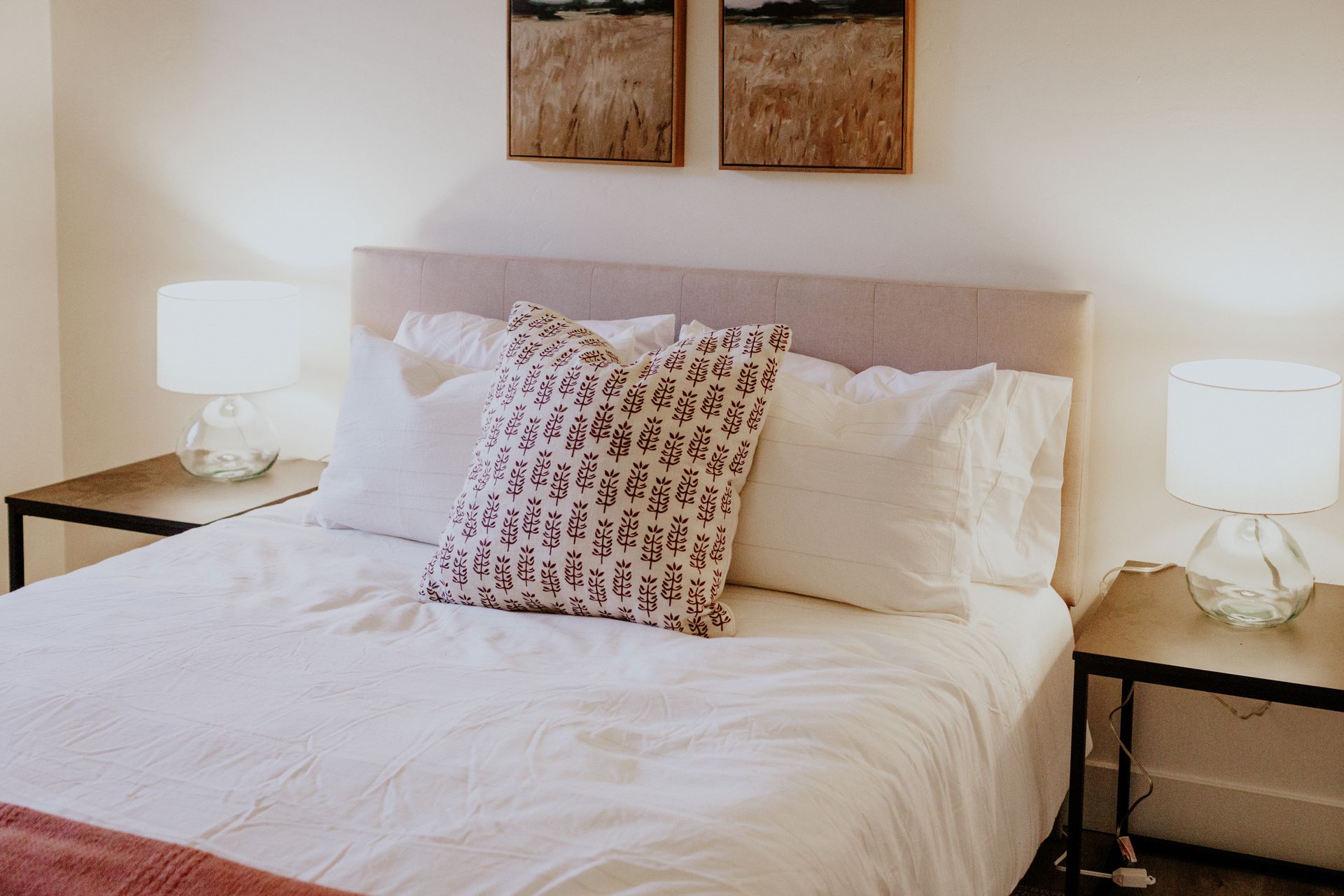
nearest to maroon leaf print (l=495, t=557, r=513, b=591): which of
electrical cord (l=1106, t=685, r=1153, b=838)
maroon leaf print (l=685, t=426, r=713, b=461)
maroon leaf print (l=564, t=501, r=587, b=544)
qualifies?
maroon leaf print (l=564, t=501, r=587, b=544)

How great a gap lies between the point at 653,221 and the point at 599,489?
962 mm

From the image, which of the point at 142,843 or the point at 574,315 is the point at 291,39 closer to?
the point at 574,315

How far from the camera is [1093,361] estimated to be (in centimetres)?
240

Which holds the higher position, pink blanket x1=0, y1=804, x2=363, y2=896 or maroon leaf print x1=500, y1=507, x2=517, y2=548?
maroon leaf print x1=500, y1=507, x2=517, y2=548

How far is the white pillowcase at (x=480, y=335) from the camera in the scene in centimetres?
250

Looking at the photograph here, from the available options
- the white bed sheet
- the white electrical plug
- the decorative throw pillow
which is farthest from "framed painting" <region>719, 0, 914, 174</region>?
the white electrical plug

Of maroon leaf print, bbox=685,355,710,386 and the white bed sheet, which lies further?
maroon leaf print, bbox=685,355,710,386

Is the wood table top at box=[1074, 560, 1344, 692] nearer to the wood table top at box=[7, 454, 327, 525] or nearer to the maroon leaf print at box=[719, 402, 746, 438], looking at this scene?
the maroon leaf print at box=[719, 402, 746, 438]

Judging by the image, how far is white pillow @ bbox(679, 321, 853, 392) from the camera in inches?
93.0

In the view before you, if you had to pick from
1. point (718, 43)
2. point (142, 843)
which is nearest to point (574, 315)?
point (718, 43)

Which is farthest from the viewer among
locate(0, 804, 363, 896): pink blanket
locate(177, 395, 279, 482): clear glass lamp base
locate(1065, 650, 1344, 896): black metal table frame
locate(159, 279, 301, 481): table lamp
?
locate(177, 395, 279, 482): clear glass lamp base

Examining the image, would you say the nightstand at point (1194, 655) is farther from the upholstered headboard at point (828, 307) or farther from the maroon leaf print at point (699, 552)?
the maroon leaf print at point (699, 552)

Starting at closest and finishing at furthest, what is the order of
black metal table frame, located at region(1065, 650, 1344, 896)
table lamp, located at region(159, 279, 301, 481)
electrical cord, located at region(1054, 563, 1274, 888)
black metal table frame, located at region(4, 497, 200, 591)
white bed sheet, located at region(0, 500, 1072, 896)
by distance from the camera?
white bed sheet, located at region(0, 500, 1072, 896) → black metal table frame, located at region(1065, 650, 1344, 896) → electrical cord, located at region(1054, 563, 1274, 888) → black metal table frame, located at region(4, 497, 200, 591) → table lamp, located at region(159, 279, 301, 481)

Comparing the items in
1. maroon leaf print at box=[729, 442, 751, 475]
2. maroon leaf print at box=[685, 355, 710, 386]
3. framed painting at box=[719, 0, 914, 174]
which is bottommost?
maroon leaf print at box=[729, 442, 751, 475]
